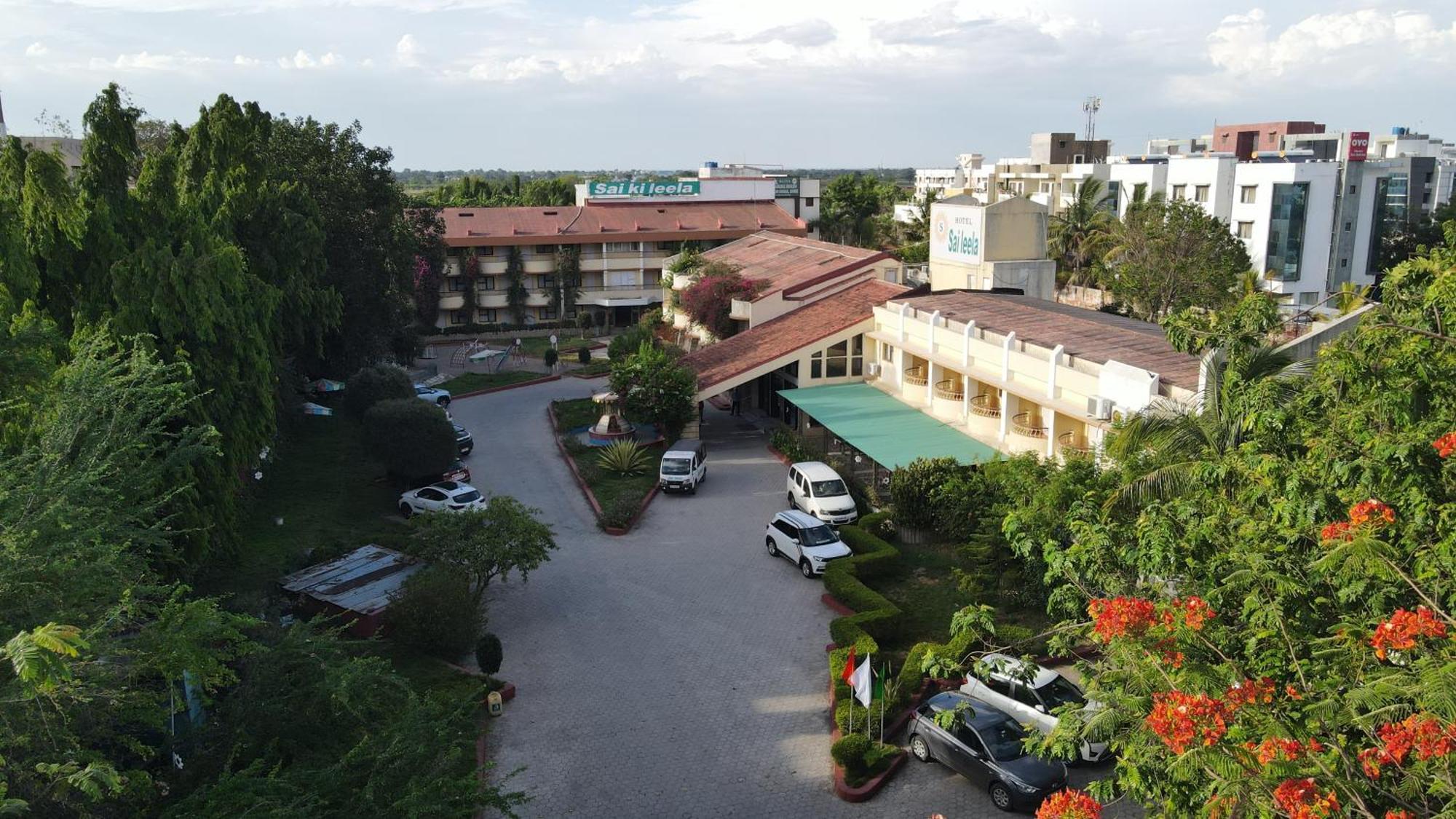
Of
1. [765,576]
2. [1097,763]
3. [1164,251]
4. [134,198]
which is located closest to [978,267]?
[1164,251]

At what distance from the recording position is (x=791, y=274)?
149 ft

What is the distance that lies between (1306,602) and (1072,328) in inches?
783

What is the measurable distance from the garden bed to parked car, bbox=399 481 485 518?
351 cm

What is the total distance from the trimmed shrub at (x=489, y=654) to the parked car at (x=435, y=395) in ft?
78.2

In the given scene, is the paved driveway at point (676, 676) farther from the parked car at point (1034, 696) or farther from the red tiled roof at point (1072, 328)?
the red tiled roof at point (1072, 328)

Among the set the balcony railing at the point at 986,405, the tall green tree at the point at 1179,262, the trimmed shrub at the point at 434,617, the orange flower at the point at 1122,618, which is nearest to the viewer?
the orange flower at the point at 1122,618

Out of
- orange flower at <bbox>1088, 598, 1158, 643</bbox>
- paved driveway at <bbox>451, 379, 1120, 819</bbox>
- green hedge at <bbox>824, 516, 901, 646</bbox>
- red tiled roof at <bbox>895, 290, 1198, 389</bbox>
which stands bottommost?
paved driveway at <bbox>451, 379, 1120, 819</bbox>

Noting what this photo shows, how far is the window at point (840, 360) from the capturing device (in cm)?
3644

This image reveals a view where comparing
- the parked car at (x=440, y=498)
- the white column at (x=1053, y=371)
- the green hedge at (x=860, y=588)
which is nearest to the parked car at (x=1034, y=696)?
the green hedge at (x=860, y=588)

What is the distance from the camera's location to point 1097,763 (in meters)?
16.2

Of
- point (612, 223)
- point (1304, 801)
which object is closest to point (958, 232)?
point (612, 223)

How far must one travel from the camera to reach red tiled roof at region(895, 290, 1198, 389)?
79.4 feet

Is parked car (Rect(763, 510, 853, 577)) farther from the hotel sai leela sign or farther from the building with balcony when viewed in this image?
the hotel sai leela sign

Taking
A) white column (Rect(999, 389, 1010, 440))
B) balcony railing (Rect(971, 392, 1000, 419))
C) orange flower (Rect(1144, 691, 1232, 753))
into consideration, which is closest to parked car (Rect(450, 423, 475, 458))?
balcony railing (Rect(971, 392, 1000, 419))
